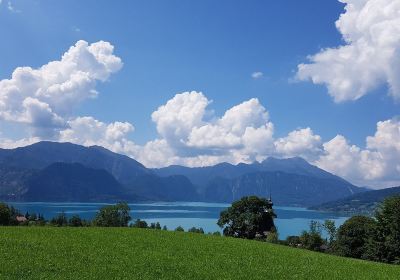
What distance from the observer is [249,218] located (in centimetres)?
11294

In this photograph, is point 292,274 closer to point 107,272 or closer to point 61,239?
point 107,272

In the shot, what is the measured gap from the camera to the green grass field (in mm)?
24469

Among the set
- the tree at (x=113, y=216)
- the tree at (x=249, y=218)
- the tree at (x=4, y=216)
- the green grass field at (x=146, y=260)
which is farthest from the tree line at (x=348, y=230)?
the tree at (x=4, y=216)

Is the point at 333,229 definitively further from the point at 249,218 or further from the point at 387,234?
the point at 387,234

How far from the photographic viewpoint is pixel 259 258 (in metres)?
33.9

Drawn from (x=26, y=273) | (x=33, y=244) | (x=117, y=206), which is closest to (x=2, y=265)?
(x=26, y=273)

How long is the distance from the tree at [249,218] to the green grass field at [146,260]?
237 feet

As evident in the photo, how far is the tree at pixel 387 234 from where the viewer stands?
257ft

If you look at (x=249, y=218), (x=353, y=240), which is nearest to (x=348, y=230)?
(x=353, y=240)

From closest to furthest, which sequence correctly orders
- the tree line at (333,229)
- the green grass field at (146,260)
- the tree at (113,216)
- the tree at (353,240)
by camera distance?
the green grass field at (146,260)
the tree line at (333,229)
the tree at (353,240)
the tree at (113,216)

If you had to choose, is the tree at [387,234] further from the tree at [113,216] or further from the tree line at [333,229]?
the tree at [113,216]

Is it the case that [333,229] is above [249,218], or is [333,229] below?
below

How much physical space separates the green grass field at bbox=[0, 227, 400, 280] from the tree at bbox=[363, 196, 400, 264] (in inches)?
1855

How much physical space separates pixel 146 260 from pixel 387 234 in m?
65.0
